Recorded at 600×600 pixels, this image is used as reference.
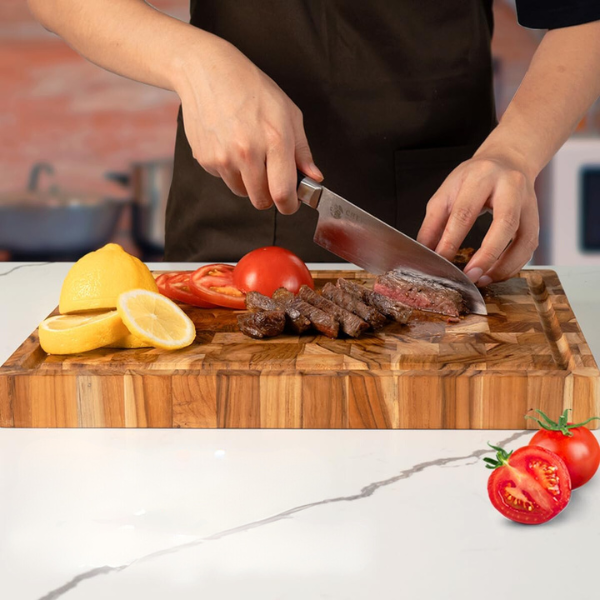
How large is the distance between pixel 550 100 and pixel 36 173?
2957mm

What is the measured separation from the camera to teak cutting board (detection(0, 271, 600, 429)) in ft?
4.32

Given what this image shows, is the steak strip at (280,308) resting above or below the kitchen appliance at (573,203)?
above

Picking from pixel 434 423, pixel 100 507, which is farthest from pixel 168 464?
pixel 434 423

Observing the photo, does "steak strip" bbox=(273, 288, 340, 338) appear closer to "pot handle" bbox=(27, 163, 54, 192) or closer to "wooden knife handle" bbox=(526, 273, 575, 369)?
"wooden knife handle" bbox=(526, 273, 575, 369)

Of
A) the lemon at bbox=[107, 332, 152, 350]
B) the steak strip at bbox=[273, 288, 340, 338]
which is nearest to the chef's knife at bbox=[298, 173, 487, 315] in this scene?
the steak strip at bbox=[273, 288, 340, 338]

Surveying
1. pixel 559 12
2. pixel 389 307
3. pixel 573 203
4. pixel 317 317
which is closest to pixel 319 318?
pixel 317 317

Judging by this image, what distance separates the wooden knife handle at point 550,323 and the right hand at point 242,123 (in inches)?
20.8

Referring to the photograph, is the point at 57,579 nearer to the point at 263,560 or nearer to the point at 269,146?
the point at 263,560

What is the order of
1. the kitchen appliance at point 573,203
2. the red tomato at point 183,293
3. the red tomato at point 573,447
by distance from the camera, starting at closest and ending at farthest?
1. the red tomato at point 573,447
2. the red tomato at point 183,293
3. the kitchen appliance at point 573,203

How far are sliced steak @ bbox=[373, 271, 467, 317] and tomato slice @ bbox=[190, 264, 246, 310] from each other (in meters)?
0.28

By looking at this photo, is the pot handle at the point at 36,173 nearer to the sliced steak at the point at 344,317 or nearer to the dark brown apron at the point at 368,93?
the dark brown apron at the point at 368,93

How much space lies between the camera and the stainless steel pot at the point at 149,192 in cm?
417

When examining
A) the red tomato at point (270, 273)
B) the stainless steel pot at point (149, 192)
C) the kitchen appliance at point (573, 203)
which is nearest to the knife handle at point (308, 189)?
the red tomato at point (270, 273)

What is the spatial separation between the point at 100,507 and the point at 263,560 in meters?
0.24
